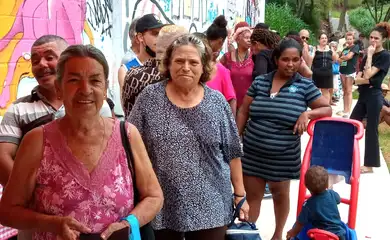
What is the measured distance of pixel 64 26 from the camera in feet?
17.7

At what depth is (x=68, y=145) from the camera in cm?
229

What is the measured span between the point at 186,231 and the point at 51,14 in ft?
9.06

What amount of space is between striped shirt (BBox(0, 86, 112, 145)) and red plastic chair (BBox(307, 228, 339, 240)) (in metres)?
2.11

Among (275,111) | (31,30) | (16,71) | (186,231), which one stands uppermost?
(31,30)

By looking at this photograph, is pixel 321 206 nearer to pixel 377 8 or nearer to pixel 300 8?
pixel 300 8

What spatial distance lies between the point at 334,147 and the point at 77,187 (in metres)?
2.87

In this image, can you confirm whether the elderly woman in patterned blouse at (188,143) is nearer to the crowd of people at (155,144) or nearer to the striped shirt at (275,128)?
the crowd of people at (155,144)

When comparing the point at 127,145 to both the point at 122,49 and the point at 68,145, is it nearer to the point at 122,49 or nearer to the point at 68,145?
the point at 68,145

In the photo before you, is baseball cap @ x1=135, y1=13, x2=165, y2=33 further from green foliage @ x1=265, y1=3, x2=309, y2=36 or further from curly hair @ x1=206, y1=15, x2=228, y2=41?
green foliage @ x1=265, y1=3, x2=309, y2=36

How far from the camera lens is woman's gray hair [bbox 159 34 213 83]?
10.7 ft

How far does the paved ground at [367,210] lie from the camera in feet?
18.4

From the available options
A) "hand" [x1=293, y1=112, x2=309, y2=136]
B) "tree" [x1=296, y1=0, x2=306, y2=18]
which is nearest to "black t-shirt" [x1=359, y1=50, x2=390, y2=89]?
"hand" [x1=293, y1=112, x2=309, y2=136]

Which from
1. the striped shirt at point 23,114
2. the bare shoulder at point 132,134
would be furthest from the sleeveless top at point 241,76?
the bare shoulder at point 132,134

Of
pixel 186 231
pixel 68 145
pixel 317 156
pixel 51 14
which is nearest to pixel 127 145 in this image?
pixel 68 145
